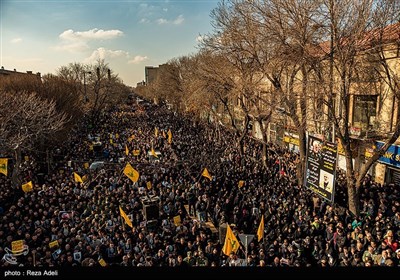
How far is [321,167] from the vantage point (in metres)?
13.0

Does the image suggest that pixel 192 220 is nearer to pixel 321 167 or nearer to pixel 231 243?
pixel 231 243

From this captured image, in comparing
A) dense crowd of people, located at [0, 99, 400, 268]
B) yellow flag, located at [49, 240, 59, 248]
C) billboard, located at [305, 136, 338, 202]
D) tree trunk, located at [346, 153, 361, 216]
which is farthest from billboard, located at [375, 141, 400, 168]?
yellow flag, located at [49, 240, 59, 248]

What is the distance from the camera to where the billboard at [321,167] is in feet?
40.0

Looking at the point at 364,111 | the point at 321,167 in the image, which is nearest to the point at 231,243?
the point at 321,167

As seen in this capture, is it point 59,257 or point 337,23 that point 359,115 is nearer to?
point 337,23

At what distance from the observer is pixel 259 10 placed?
14.4 meters

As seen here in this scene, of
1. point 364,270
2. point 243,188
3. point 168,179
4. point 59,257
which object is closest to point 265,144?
point 243,188

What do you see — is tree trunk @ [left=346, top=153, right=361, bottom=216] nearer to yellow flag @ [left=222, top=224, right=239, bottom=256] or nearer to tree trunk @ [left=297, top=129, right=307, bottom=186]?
tree trunk @ [left=297, top=129, right=307, bottom=186]

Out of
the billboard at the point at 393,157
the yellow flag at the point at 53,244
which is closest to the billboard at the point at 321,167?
the billboard at the point at 393,157

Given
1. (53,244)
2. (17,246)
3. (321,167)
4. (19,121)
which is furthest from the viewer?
(19,121)

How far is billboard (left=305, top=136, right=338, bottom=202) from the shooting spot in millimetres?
12203

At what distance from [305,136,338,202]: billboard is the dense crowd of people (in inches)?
33.7

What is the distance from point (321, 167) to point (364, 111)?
8368 mm

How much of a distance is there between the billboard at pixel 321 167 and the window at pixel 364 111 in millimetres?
6930
